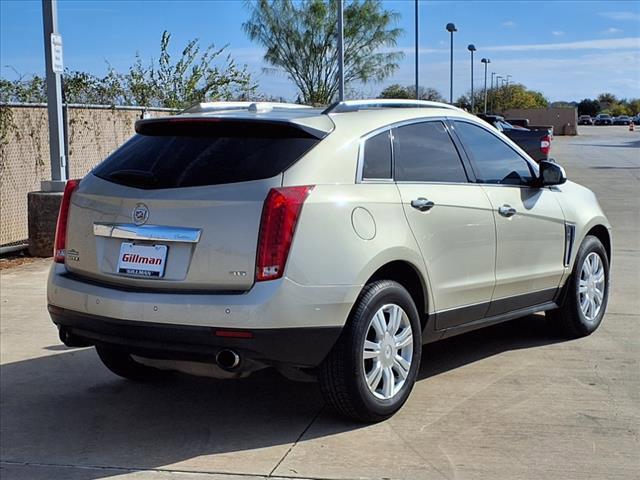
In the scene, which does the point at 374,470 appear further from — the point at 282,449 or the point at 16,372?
the point at 16,372

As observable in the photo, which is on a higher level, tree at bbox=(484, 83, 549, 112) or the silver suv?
tree at bbox=(484, 83, 549, 112)

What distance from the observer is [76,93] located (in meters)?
14.1

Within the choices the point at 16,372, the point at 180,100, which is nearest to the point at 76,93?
the point at 180,100

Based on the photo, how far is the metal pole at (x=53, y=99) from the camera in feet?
33.7

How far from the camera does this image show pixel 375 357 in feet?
15.0

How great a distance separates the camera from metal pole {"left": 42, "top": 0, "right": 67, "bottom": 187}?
1027cm

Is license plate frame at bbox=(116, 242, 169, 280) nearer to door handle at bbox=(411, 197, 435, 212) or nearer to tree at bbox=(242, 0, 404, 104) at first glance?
door handle at bbox=(411, 197, 435, 212)

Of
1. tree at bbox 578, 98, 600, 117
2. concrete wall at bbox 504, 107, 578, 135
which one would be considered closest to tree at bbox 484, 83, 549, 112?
concrete wall at bbox 504, 107, 578, 135

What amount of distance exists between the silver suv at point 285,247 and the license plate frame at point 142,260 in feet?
0.04

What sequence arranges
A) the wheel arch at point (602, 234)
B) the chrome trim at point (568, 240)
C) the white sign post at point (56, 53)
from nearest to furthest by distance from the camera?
the chrome trim at point (568, 240)
the wheel arch at point (602, 234)
the white sign post at point (56, 53)

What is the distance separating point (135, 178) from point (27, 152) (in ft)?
24.7

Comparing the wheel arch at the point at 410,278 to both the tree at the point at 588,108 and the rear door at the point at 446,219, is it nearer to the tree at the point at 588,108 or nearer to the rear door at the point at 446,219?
the rear door at the point at 446,219

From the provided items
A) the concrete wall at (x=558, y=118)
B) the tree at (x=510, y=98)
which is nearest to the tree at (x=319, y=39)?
the concrete wall at (x=558, y=118)

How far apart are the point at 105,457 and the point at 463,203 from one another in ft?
8.32
